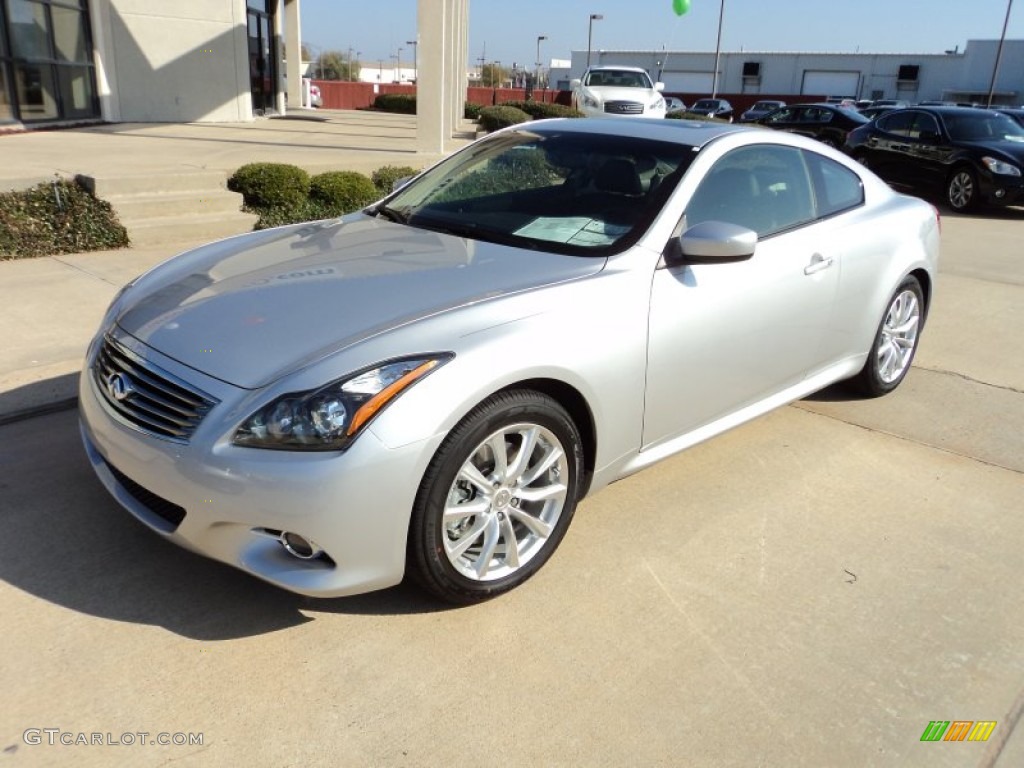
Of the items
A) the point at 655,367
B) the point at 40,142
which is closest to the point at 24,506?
the point at 655,367

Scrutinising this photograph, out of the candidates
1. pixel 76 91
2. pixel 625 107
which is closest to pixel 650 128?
pixel 76 91

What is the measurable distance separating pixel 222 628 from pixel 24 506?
1229 millimetres

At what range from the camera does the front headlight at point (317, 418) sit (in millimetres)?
2473

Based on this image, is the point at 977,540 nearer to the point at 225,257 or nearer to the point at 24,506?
the point at 225,257

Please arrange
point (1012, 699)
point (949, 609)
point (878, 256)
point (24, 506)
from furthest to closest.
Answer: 1. point (878, 256)
2. point (24, 506)
3. point (949, 609)
4. point (1012, 699)

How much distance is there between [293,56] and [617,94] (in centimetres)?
953

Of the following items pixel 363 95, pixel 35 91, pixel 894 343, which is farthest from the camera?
pixel 363 95

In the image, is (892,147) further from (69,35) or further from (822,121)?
(69,35)

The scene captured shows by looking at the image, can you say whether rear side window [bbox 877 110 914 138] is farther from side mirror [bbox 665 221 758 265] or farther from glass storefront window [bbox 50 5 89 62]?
glass storefront window [bbox 50 5 89 62]

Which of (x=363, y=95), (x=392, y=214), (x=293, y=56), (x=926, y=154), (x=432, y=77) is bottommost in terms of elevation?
(x=363, y=95)

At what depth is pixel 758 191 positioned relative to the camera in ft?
13.0

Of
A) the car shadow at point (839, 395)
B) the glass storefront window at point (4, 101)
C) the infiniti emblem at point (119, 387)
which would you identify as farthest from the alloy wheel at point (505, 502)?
the glass storefront window at point (4, 101)

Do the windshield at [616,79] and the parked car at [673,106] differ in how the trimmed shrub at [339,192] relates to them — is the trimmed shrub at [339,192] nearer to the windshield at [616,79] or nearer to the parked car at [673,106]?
the windshield at [616,79]

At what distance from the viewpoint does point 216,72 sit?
16.3m
